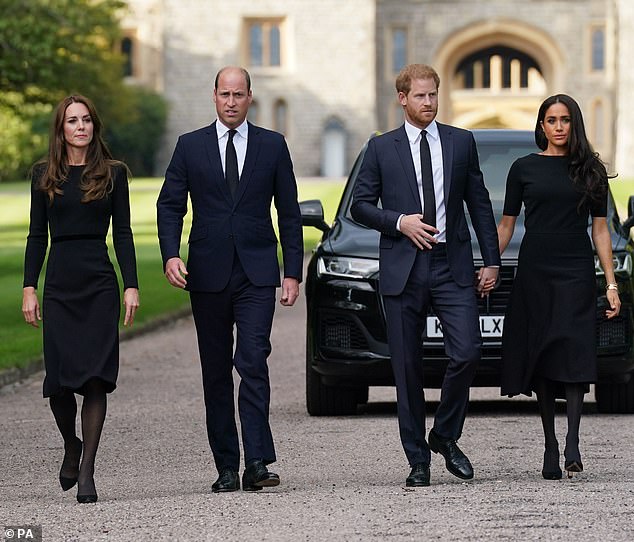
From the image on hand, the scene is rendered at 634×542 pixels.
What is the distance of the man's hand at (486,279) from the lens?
7461 millimetres

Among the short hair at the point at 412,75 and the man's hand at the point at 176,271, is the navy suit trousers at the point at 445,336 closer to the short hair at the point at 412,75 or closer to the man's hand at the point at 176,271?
the short hair at the point at 412,75

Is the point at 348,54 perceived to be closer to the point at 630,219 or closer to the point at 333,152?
the point at 333,152

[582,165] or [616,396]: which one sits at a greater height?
[582,165]

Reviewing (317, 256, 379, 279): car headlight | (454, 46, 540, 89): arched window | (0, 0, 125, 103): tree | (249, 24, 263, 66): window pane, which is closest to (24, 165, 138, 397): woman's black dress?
(317, 256, 379, 279): car headlight

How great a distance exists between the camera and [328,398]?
10211 mm

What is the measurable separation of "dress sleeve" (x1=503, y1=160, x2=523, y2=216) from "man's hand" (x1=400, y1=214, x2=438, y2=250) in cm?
59

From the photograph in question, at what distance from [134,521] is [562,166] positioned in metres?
2.60

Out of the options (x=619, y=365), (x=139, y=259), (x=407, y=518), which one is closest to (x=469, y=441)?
(x=619, y=365)

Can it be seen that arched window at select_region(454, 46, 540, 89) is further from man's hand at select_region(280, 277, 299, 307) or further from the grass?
man's hand at select_region(280, 277, 299, 307)

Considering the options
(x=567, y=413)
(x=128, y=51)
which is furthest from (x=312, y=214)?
(x=128, y=51)

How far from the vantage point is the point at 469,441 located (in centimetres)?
882

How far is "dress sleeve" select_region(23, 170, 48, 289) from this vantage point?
7.16 metres

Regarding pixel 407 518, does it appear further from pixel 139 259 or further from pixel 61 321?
pixel 139 259

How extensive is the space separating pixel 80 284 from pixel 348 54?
62253mm
